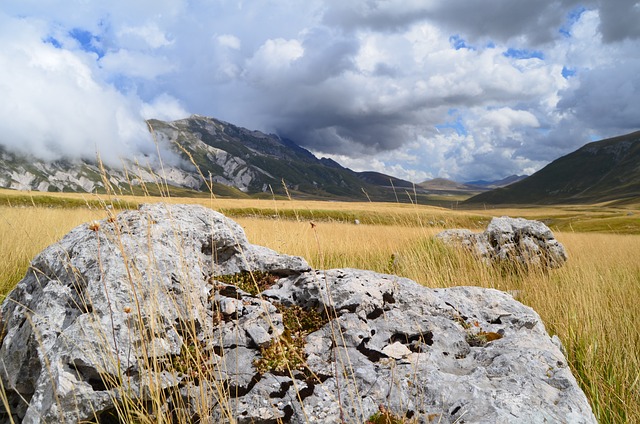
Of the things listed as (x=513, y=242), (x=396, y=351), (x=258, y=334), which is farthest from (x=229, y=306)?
(x=513, y=242)

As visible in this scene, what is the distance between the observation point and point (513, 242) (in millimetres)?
9336

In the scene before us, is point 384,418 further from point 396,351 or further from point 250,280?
point 250,280

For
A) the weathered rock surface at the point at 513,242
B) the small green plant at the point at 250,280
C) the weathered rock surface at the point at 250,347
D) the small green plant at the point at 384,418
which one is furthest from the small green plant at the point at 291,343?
A: the weathered rock surface at the point at 513,242

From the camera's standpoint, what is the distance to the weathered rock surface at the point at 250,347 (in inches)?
85.8

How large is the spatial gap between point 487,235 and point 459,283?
11.8 ft

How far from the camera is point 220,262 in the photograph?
373 centimetres

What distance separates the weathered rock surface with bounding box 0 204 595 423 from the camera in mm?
2180

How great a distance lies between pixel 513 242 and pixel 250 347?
8873 mm

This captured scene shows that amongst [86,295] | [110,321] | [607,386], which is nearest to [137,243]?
[86,295]

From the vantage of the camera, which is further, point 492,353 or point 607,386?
point 607,386

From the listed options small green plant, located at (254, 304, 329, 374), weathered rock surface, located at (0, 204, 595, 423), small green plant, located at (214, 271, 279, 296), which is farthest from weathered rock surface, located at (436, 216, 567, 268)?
small green plant, located at (254, 304, 329, 374)

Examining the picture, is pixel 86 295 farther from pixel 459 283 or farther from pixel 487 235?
pixel 487 235

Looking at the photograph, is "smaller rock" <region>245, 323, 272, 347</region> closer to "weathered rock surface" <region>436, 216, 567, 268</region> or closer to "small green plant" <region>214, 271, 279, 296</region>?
"small green plant" <region>214, 271, 279, 296</region>

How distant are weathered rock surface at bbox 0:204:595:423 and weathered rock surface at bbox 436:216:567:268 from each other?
Result: 607cm
